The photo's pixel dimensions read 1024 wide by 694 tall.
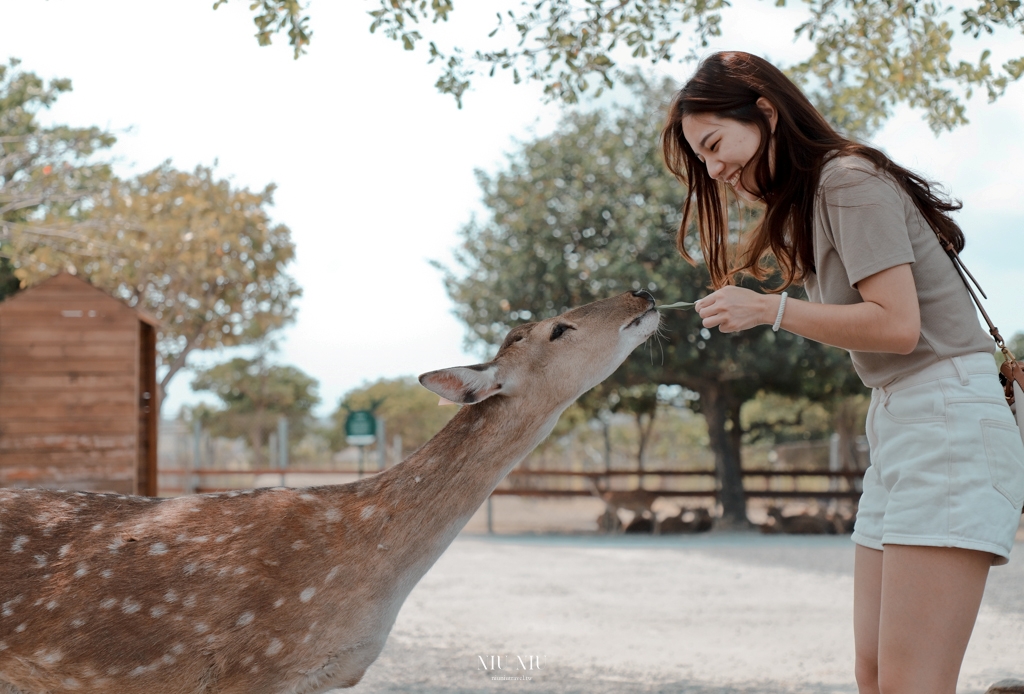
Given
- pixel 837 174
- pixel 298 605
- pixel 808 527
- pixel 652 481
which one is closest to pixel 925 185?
pixel 837 174

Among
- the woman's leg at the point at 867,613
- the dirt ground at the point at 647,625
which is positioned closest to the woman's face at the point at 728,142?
the woman's leg at the point at 867,613

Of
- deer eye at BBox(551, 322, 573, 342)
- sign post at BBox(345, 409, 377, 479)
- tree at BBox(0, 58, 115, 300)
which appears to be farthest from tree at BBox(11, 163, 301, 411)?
→ deer eye at BBox(551, 322, 573, 342)

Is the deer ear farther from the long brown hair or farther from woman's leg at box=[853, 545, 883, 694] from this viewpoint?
woman's leg at box=[853, 545, 883, 694]

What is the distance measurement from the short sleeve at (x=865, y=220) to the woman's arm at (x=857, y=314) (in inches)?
1.2

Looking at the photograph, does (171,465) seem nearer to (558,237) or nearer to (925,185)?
(558,237)

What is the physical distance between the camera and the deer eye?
2623mm

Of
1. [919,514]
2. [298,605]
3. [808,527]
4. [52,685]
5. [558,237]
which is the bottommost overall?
[808,527]

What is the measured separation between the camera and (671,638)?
6301 mm

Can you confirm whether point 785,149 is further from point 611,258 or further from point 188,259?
point 188,259

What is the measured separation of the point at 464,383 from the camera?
235 cm

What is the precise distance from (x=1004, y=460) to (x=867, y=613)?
0.54m

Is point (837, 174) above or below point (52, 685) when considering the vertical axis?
above

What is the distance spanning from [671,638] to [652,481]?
533 inches

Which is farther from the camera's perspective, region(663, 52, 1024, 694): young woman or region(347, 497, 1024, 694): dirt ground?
region(347, 497, 1024, 694): dirt ground
